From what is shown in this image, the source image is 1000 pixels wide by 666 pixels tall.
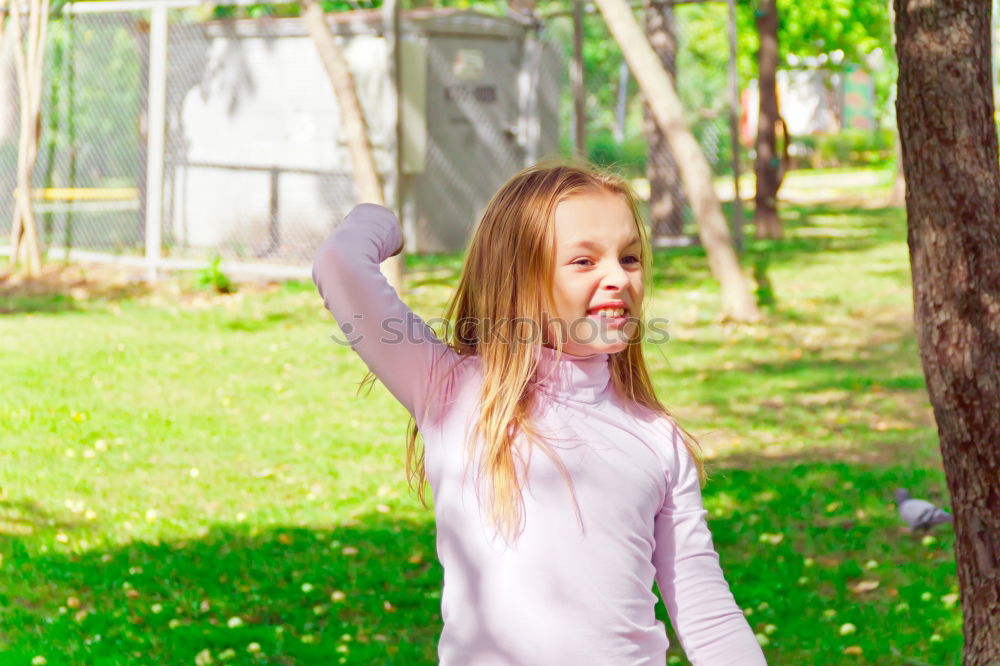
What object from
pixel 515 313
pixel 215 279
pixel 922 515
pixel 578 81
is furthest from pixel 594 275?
pixel 578 81

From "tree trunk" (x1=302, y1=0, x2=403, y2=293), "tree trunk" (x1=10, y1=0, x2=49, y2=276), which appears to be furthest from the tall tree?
"tree trunk" (x1=10, y1=0, x2=49, y2=276)

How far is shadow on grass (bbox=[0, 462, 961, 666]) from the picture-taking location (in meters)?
4.73

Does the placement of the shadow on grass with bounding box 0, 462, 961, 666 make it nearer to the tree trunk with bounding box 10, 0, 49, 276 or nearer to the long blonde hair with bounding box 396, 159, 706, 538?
the long blonde hair with bounding box 396, 159, 706, 538

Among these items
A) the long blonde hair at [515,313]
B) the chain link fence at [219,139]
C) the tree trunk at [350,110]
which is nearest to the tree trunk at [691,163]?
the tree trunk at [350,110]

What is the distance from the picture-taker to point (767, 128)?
56.7 ft

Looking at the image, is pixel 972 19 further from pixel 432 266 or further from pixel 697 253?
pixel 697 253

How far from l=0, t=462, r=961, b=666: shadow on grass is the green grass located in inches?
0.5

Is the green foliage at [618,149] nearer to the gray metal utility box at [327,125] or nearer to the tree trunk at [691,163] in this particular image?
the gray metal utility box at [327,125]

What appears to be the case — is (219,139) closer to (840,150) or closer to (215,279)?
(215,279)

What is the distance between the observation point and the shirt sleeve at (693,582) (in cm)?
A: 207

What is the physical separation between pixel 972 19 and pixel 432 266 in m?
10.7

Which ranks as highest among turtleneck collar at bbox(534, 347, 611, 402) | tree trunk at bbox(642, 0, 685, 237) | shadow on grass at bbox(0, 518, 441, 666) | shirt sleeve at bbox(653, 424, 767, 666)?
tree trunk at bbox(642, 0, 685, 237)

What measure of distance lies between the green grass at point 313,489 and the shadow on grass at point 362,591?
Answer: 0.5 inches

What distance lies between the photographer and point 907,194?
3604 millimetres
